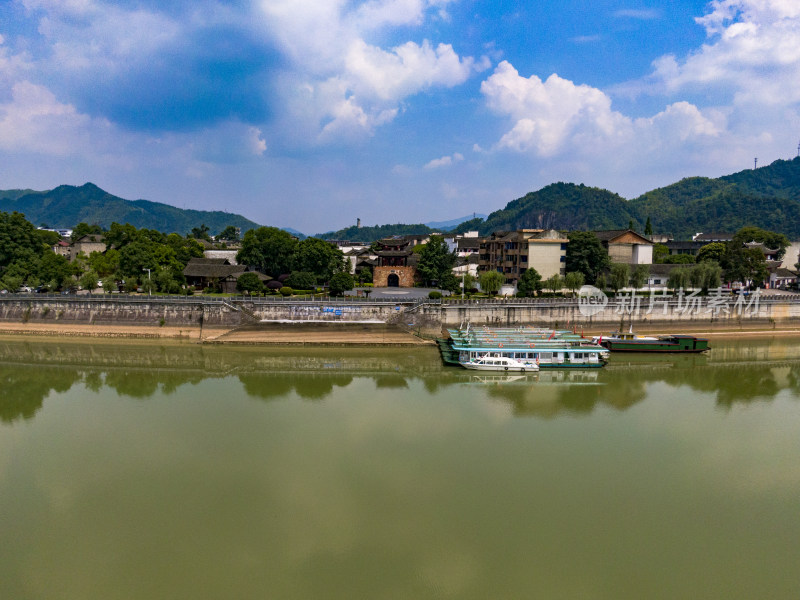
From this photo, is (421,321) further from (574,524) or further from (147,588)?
(147,588)

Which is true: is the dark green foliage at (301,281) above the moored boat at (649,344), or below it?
above

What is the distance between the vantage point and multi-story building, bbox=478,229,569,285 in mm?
62938

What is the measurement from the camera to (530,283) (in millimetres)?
56906

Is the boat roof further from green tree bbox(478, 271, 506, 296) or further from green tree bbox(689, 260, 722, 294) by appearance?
green tree bbox(689, 260, 722, 294)

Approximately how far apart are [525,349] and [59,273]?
181ft

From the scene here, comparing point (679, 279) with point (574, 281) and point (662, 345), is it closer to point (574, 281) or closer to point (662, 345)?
point (574, 281)

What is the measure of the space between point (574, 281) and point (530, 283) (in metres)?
5.07

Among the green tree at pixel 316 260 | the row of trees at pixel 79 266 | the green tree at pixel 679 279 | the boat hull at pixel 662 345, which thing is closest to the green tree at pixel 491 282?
the boat hull at pixel 662 345

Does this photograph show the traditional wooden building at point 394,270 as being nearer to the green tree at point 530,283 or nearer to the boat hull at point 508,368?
the green tree at point 530,283

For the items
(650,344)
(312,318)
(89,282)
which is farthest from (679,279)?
(89,282)

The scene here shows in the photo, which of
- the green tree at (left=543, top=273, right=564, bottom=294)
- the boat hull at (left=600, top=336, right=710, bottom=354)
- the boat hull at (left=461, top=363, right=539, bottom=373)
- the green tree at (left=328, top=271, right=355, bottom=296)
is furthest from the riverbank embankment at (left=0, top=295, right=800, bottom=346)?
the boat hull at (left=461, top=363, right=539, bottom=373)

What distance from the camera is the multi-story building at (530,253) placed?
62938 millimetres

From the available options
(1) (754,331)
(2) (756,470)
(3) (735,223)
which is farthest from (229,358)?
(3) (735,223)

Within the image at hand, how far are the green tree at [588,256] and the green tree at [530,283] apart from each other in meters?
7.26
